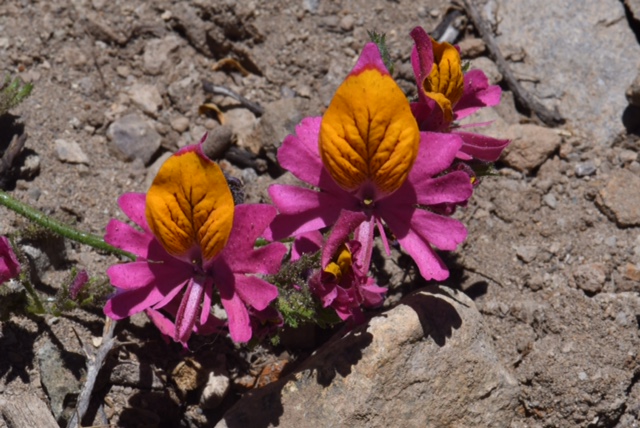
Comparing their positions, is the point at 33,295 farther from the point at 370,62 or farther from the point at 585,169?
the point at 585,169

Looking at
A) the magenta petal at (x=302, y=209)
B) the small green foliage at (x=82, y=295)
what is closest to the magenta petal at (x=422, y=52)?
the magenta petal at (x=302, y=209)

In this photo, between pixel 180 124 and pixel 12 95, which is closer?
pixel 12 95

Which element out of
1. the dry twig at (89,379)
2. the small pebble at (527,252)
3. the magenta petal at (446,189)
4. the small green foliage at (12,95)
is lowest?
the dry twig at (89,379)

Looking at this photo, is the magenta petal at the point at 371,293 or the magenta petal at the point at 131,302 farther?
the magenta petal at the point at 371,293

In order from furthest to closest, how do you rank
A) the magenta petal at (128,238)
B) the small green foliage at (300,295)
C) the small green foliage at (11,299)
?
the small green foliage at (11,299), the small green foliage at (300,295), the magenta petal at (128,238)

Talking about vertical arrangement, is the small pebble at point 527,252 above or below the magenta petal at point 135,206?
below

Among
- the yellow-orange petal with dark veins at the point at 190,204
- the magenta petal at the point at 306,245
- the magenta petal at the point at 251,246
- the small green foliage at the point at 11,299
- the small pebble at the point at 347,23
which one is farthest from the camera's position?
the small pebble at the point at 347,23

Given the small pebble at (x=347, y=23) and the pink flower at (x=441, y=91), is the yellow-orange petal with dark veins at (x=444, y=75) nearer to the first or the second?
the pink flower at (x=441, y=91)

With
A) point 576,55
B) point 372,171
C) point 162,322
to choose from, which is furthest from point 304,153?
point 576,55
